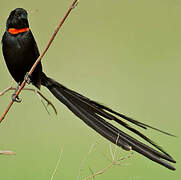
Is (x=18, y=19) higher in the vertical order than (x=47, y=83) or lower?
higher

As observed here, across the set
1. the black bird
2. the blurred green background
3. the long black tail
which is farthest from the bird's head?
the blurred green background

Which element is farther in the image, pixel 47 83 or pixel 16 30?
pixel 47 83

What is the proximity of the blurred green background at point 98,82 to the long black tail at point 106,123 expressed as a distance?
0.66 meters

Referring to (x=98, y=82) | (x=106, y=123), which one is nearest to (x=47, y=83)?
(x=106, y=123)

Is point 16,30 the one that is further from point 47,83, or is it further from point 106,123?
point 106,123

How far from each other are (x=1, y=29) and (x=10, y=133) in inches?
53.6

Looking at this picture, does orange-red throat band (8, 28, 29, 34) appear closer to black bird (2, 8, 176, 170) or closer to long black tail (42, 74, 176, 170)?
black bird (2, 8, 176, 170)

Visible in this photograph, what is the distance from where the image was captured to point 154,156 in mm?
1480

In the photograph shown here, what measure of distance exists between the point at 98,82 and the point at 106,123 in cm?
282

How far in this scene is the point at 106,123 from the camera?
1680 millimetres

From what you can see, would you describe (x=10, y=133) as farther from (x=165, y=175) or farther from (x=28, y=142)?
(x=165, y=175)

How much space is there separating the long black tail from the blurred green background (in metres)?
0.66

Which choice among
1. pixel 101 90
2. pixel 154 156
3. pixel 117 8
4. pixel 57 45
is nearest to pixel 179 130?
pixel 101 90

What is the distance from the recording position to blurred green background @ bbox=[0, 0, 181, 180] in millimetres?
3074
